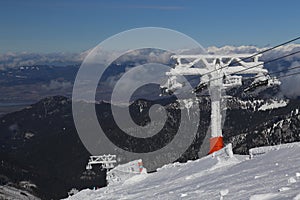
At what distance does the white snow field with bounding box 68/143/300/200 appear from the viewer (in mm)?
11680

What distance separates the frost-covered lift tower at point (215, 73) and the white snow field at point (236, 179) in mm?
3084

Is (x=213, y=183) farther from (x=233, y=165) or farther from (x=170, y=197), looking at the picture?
(x=233, y=165)

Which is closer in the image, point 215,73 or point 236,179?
point 236,179

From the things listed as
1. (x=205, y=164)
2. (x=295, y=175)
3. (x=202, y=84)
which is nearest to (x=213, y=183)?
(x=295, y=175)

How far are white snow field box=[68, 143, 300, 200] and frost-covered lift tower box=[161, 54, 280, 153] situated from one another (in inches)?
121

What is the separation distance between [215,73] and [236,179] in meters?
10.4

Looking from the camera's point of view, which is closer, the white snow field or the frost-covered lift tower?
the white snow field

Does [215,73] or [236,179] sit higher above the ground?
[215,73]

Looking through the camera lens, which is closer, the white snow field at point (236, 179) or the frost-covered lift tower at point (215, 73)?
the white snow field at point (236, 179)

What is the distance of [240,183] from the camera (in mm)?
14297

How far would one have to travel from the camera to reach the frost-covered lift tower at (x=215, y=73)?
2483 cm

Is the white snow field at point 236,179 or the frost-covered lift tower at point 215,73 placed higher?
the frost-covered lift tower at point 215,73

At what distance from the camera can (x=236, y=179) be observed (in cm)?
1555

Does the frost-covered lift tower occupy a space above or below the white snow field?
above
